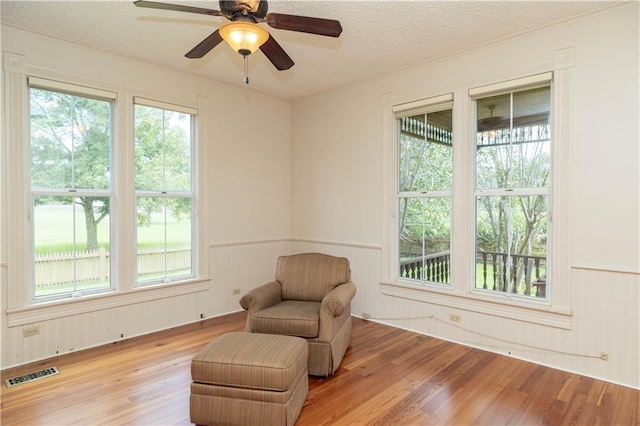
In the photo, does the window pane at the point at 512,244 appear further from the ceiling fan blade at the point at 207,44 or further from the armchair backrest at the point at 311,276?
the ceiling fan blade at the point at 207,44

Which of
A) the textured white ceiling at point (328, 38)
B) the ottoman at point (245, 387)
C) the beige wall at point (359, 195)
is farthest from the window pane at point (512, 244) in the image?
the ottoman at point (245, 387)

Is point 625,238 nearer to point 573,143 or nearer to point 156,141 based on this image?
point 573,143

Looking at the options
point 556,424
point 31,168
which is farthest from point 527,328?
point 31,168

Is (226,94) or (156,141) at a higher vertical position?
(226,94)

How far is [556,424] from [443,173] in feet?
7.50

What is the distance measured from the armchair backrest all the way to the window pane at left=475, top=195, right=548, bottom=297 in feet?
4.39

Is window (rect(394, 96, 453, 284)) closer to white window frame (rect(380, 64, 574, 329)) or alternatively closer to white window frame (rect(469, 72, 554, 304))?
white window frame (rect(380, 64, 574, 329))

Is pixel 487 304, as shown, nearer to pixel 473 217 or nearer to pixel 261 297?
Result: pixel 473 217

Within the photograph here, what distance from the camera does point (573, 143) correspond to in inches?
112

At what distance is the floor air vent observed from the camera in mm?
2676

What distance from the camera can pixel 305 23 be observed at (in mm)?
2057

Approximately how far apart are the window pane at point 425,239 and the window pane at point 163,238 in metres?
2.46

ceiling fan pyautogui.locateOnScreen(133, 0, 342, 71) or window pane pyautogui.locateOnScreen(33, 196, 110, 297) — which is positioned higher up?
ceiling fan pyautogui.locateOnScreen(133, 0, 342, 71)

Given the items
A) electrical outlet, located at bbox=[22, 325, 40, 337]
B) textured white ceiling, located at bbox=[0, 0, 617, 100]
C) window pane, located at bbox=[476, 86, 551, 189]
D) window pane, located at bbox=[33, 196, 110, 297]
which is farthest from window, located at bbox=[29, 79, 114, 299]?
window pane, located at bbox=[476, 86, 551, 189]
